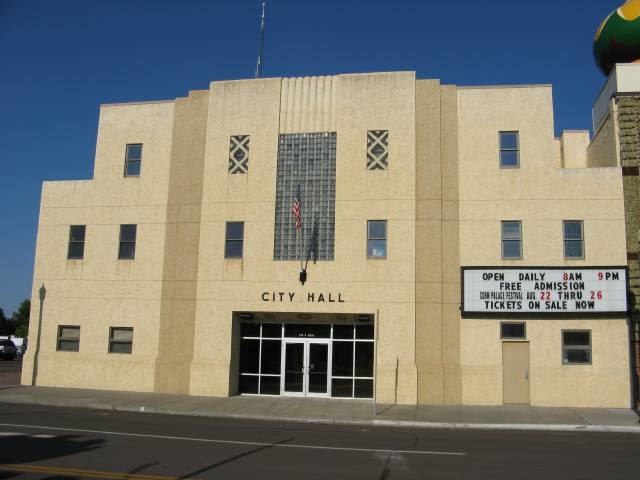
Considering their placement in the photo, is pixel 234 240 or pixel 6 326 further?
pixel 6 326

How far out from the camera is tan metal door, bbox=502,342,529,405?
2170 cm

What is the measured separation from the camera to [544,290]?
21891 millimetres

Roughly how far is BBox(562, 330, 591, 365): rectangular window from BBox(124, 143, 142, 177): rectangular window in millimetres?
18130

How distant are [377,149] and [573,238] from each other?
790 cm

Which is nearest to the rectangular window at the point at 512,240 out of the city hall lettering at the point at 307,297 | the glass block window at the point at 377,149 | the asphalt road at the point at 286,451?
the glass block window at the point at 377,149

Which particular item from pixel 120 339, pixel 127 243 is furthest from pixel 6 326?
pixel 127 243

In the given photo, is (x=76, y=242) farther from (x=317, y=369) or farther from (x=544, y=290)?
(x=544, y=290)

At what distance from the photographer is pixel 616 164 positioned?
2261cm

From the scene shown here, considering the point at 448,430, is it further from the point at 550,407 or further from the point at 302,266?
the point at 302,266

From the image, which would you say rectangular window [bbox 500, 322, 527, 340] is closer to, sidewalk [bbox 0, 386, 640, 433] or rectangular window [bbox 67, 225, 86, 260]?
sidewalk [bbox 0, 386, 640, 433]

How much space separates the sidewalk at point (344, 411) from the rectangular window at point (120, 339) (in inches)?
77.7

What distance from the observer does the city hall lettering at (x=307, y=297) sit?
22984mm

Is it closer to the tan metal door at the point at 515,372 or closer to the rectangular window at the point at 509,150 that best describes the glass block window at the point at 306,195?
the rectangular window at the point at 509,150

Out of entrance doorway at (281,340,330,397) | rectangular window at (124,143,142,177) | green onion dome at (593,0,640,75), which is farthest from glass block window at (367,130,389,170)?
rectangular window at (124,143,142,177)
